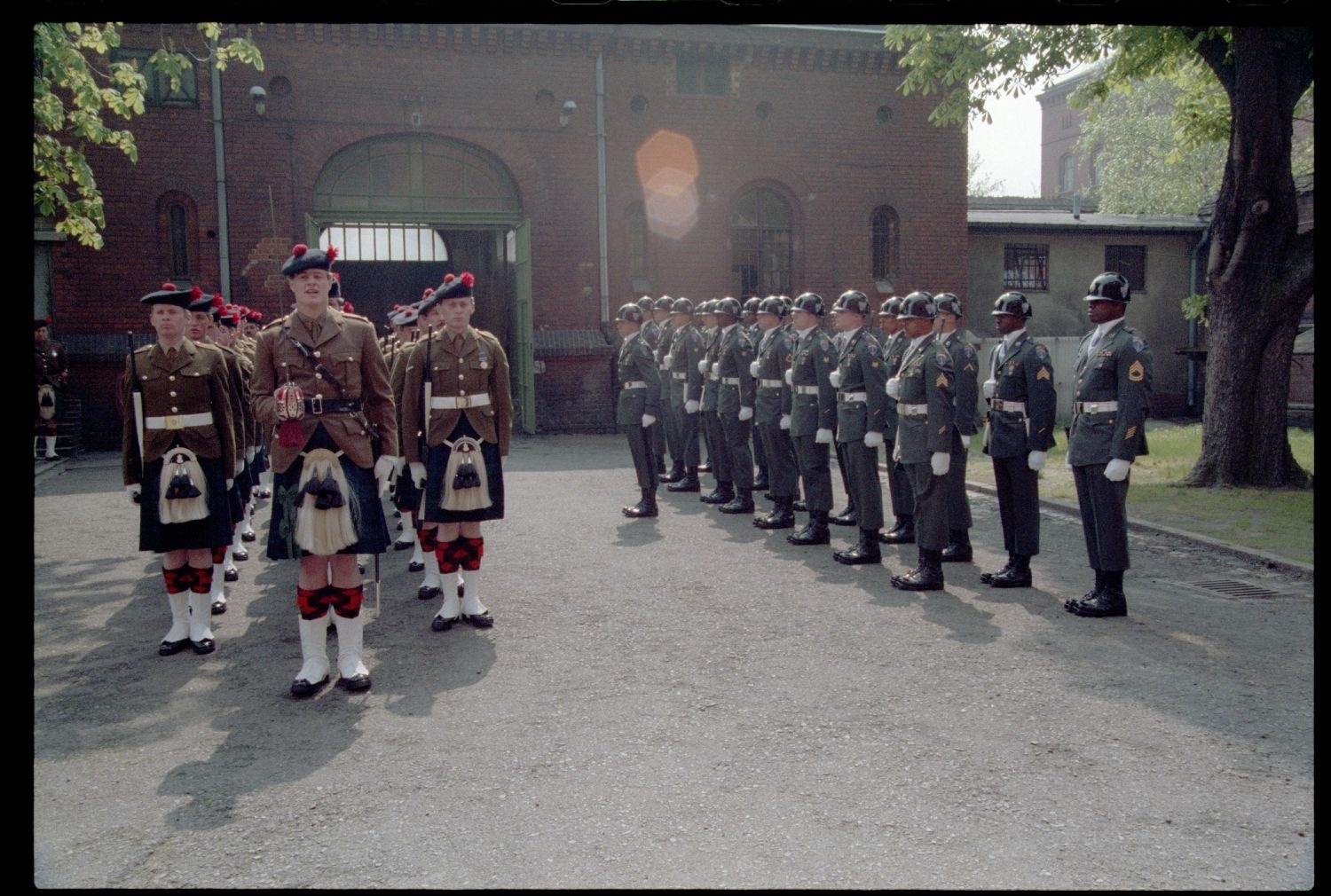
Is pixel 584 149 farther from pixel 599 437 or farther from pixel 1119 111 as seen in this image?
pixel 1119 111

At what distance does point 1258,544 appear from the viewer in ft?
29.0

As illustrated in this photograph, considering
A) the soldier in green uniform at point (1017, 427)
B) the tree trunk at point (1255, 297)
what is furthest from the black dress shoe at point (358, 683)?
the tree trunk at point (1255, 297)

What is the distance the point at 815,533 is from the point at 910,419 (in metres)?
1.74

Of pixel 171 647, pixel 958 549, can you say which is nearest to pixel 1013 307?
pixel 958 549

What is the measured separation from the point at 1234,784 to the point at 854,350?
5201 millimetres

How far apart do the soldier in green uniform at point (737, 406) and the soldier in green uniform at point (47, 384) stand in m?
11.1

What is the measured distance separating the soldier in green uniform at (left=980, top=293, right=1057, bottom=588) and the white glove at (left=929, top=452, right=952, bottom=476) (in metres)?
0.35

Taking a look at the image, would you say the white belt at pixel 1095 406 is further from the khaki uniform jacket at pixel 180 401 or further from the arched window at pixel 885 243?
the arched window at pixel 885 243

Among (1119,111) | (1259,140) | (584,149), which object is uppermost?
(1119,111)

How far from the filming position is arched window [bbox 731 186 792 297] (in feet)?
72.5

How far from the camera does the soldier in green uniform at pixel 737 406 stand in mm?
10945

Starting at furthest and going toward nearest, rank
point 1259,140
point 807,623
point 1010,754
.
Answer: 1. point 1259,140
2. point 807,623
3. point 1010,754

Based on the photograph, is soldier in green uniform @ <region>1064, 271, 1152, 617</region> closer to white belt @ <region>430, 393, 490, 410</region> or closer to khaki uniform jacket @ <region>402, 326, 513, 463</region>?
khaki uniform jacket @ <region>402, 326, 513, 463</region>
